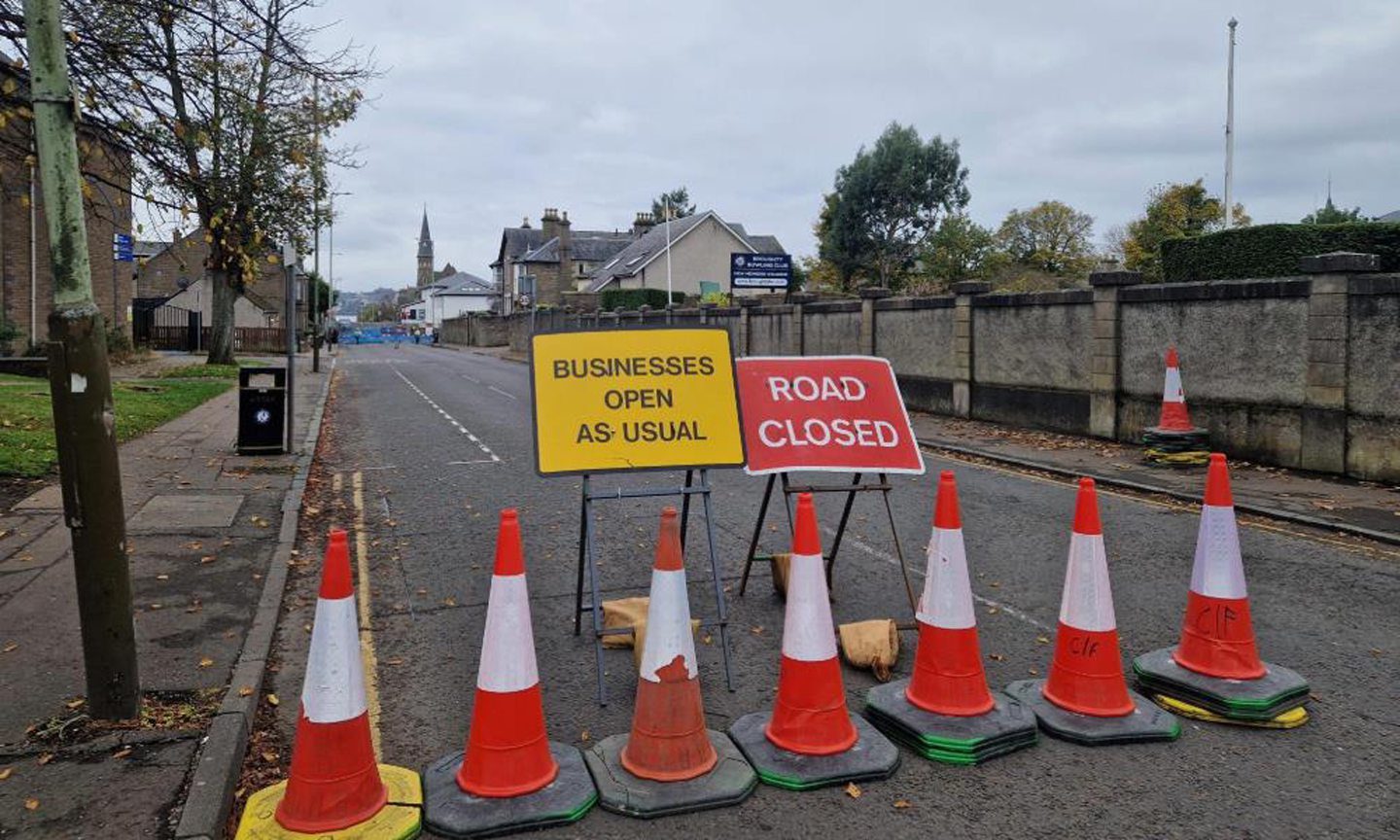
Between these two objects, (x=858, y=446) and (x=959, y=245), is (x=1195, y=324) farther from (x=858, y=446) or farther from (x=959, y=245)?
(x=959, y=245)

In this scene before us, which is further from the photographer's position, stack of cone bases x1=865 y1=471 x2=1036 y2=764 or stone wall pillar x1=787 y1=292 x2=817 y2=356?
stone wall pillar x1=787 y1=292 x2=817 y2=356

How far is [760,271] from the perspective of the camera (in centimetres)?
3738

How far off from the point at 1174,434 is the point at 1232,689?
8.33 meters

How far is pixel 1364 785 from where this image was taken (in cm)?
383

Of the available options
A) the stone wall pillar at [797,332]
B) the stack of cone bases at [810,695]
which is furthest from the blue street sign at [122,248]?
the stack of cone bases at [810,695]

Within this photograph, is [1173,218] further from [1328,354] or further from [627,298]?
[1328,354]

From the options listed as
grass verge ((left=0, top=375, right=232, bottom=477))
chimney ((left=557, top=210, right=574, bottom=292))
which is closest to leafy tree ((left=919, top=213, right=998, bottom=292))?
chimney ((left=557, top=210, right=574, bottom=292))

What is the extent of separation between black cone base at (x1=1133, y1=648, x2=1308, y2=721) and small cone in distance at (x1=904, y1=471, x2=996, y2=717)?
3.35 feet

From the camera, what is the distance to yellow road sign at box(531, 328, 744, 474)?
16.9 feet

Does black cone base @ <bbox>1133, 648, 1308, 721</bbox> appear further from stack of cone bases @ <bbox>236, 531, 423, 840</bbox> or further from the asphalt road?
stack of cone bases @ <bbox>236, 531, 423, 840</bbox>

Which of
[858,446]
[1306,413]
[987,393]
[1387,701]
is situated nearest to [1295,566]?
[1387,701]

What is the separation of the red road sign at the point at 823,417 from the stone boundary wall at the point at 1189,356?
129 cm

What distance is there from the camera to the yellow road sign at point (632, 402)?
5.16m

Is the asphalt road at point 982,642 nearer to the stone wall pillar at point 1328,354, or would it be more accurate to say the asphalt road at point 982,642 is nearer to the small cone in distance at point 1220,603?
the small cone in distance at point 1220,603
